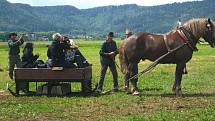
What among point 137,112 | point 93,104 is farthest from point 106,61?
point 137,112

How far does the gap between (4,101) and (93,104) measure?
3169 millimetres

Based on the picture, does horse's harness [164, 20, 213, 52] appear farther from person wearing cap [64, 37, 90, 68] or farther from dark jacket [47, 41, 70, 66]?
dark jacket [47, 41, 70, 66]

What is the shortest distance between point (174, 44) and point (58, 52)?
4.15 meters

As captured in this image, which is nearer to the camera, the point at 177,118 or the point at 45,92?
the point at 177,118

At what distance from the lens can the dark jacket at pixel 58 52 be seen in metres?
16.6

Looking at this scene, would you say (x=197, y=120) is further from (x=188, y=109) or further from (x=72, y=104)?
(x=72, y=104)

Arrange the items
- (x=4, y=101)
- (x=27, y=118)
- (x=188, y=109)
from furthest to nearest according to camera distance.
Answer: (x=4, y=101), (x=188, y=109), (x=27, y=118)

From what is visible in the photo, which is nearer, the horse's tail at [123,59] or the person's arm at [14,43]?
the horse's tail at [123,59]

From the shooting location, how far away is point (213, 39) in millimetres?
16859

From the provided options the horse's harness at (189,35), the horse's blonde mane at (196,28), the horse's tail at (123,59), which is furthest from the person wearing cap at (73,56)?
the horse's blonde mane at (196,28)

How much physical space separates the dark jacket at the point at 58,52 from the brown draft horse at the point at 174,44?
2.24 m

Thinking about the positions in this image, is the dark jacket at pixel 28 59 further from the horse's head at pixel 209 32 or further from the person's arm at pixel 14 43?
the horse's head at pixel 209 32

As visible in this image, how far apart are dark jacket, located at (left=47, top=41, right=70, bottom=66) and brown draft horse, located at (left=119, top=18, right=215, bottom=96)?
2238 mm

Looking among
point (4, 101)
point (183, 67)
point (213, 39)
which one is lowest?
point (4, 101)
